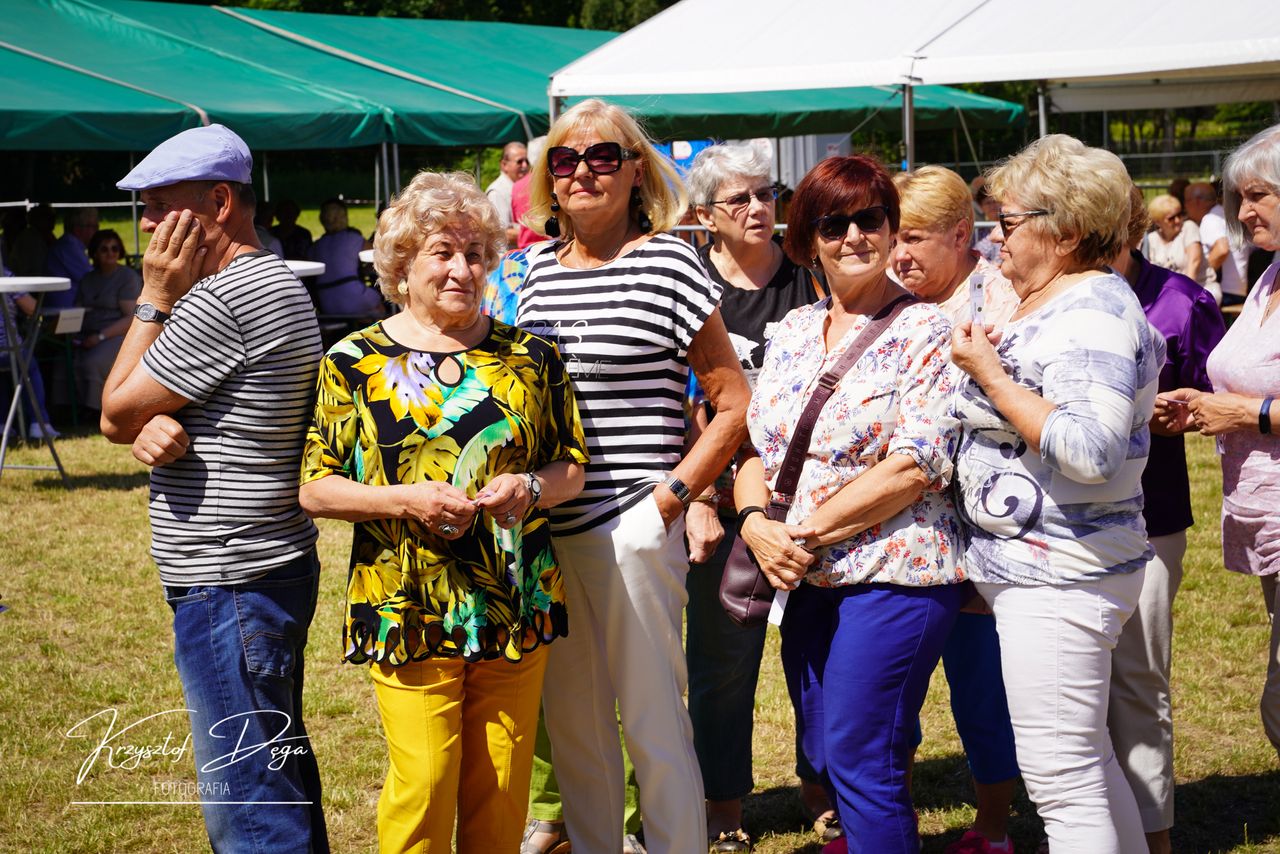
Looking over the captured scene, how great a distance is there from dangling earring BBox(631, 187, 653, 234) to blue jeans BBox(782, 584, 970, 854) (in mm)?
1019

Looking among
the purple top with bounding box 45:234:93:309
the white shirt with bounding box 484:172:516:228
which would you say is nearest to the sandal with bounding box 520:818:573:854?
the white shirt with bounding box 484:172:516:228

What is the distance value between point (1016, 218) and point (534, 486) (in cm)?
120

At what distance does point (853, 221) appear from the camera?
2871mm

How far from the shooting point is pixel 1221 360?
3273 millimetres

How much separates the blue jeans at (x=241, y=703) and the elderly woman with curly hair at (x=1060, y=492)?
156cm

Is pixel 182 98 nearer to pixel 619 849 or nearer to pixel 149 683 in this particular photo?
pixel 149 683

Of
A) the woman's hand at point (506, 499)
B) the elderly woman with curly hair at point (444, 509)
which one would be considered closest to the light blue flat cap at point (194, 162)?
the elderly woman with curly hair at point (444, 509)

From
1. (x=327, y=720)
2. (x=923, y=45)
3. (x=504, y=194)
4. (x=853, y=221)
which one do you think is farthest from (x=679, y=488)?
(x=504, y=194)

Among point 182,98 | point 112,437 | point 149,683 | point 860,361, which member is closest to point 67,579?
point 149,683

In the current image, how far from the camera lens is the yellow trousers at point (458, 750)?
267cm

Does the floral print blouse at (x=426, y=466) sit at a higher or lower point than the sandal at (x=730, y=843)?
higher

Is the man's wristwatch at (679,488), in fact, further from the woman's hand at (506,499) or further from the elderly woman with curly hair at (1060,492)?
the elderly woman with curly hair at (1060,492)

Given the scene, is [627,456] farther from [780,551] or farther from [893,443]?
[893,443]

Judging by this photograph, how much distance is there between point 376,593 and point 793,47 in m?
6.47
